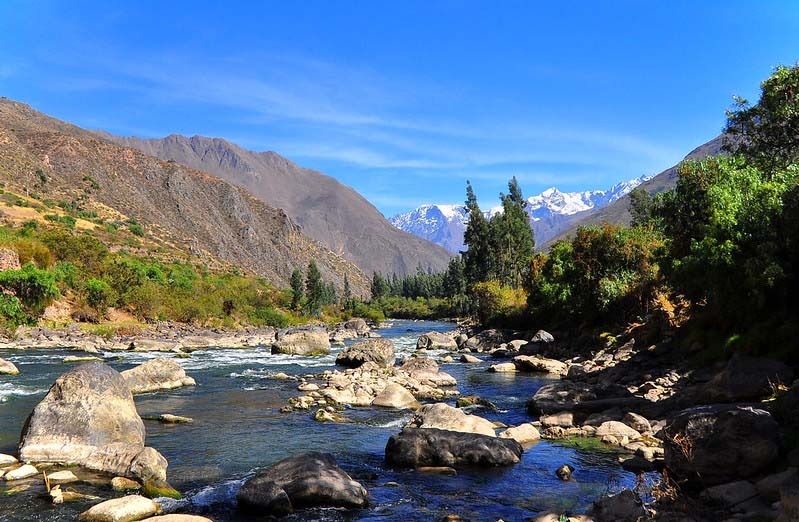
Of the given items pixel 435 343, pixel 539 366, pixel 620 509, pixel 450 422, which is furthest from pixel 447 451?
pixel 435 343

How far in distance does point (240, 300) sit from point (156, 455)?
78.0 meters

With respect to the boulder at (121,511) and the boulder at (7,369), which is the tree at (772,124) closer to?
the boulder at (121,511)

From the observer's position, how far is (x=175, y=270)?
9831cm

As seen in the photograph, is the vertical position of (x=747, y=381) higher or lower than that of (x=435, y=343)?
higher

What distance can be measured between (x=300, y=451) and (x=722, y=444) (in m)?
12.5

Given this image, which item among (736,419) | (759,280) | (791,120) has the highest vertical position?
(791,120)

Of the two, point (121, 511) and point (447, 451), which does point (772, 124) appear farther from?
point (121, 511)

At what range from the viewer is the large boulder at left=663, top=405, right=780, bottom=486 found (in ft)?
39.1

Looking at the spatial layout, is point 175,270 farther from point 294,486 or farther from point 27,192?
→ point 294,486

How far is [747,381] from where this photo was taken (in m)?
18.0

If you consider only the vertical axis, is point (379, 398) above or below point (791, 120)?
below

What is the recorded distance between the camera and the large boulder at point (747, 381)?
17.6m

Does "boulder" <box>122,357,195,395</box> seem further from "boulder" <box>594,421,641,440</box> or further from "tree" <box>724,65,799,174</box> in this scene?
"tree" <box>724,65,799,174</box>

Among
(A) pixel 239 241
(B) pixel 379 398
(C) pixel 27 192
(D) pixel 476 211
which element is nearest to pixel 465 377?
(B) pixel 379 398
